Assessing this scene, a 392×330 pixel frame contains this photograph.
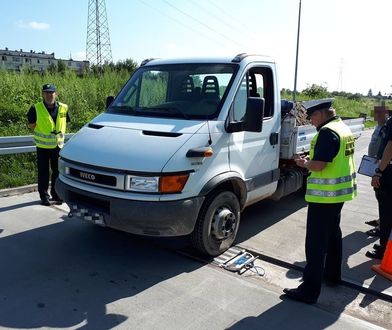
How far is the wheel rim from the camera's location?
446 centimetres

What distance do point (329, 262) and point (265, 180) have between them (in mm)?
1512

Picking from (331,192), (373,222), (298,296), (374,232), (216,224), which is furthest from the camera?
(373,222)

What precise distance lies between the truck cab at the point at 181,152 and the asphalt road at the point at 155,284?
0.51 metres

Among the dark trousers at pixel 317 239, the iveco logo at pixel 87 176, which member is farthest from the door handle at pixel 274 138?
the iveco logo at pixel 87 176

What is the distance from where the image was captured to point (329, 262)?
4.05 m

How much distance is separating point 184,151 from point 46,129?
3.12 meters

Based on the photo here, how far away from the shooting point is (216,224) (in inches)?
175

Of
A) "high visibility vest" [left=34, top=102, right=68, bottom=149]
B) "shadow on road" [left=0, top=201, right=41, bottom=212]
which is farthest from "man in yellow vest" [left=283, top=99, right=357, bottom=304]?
"shadow on road" [left=0, top=201, right=41, bottom=212]

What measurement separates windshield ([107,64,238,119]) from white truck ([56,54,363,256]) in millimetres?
13

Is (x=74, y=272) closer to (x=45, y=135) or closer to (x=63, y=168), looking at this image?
(x=63, y=168)

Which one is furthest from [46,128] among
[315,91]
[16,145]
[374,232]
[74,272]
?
[315,91]

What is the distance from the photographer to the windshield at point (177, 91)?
4.59m

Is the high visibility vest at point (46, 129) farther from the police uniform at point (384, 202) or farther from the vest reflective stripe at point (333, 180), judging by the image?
the police uniform at point (384, 202)

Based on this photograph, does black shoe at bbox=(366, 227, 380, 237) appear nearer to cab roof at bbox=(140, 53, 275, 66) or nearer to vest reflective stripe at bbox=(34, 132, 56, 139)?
cab roof at bbox=(140, 53, 275, 66)
